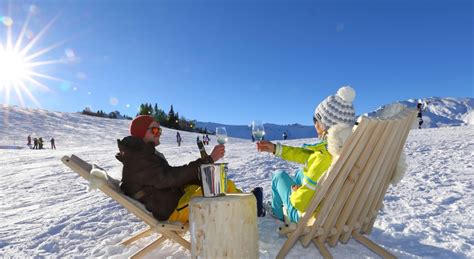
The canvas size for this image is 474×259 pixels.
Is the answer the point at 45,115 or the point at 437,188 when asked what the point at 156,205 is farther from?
the point at 45,115

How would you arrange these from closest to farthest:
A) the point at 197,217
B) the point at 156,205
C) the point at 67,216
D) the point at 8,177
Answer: the point at 197,217 → the point at 156,205 → the point at 67,216 → the point at 8,177

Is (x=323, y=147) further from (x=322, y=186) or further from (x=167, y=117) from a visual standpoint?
(x=167, y=117)

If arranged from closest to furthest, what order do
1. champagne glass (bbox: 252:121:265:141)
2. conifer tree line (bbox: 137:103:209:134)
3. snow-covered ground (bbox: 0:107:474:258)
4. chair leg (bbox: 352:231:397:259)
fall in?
1. chair leg (bbox: 352:231:397:259)
2. snow-covered ground (bbox: 0:107:474:258)
3. champagne glass (bbox: 252:121:265:141)
4. conifer tree line (bbox: 137:103:209:134)

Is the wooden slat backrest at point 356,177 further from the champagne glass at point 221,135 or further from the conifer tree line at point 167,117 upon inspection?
the conifer tree line at point 167,117

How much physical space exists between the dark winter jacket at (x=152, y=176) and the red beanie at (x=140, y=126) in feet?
0.69

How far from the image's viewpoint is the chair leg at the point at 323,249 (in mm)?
2972

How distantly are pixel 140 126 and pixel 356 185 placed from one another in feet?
6.66

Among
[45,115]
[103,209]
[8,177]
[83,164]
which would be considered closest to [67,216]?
[103,209]

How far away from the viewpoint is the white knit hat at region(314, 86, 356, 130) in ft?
10.3

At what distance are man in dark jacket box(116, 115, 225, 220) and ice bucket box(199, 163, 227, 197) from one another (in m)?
0.43

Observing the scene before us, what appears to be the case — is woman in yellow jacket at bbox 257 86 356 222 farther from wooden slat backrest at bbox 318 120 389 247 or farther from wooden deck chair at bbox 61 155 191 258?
wooden deck chair at bbox 61 155 191 258

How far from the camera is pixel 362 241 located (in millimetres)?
3201

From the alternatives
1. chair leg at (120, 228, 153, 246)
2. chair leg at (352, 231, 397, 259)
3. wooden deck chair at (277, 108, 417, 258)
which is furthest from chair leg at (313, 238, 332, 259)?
chair leg at (120, 228, 153, 246)

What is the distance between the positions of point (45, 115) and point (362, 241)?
183 feet
